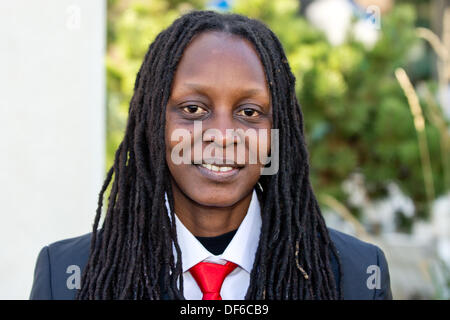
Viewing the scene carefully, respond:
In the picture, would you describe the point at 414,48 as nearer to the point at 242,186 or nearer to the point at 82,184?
the point at 82,184

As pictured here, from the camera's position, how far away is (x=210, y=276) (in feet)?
6.22

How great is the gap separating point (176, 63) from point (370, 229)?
4.79 metres

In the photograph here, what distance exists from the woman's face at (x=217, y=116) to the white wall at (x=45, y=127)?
1.25 m

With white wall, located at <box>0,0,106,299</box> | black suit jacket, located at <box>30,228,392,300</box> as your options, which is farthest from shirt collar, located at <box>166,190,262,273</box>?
white wall, located at <box>0,0,106,299</box>

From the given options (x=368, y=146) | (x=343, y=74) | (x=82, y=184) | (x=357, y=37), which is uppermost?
(x=357, y=37)

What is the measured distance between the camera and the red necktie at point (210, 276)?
188 cm

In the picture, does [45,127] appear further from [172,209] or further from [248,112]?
[248,112]

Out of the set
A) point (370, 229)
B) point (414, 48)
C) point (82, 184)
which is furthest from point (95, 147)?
point (370, 229)

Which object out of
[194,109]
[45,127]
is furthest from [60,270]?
[45,127]

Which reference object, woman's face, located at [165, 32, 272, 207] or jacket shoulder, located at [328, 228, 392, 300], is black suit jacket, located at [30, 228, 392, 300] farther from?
woman's face, located at [165, 32, 272, 207]

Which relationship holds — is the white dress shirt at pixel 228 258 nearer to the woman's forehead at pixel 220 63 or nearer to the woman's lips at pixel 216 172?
the woman's lips at pixel 216 172

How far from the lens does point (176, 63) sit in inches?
73.7

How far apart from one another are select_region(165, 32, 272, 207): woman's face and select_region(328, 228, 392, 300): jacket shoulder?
15.1 inches

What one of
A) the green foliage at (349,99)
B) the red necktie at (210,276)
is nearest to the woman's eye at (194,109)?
the red necktie at (210,276)
